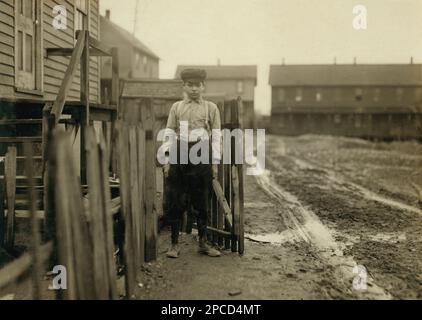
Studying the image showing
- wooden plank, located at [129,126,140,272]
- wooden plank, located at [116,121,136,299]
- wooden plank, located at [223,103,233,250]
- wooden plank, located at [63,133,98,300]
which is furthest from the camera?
wooden plank, located at [223,103,233,250]

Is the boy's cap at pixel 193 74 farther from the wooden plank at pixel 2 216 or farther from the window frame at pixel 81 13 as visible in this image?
the window frame at pixel 81 13

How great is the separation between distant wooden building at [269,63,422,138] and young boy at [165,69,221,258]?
145 ft

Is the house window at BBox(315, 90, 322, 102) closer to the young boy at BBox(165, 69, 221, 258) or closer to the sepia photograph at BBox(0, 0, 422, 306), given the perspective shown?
the sepia photograph at BBox(0, 0, 422, 306)

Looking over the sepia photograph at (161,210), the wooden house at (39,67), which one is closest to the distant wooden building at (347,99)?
the sepia photograph at (161,210)

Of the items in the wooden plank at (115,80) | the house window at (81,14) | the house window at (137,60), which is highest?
the house window at (137,60)

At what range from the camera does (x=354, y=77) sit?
5134cm

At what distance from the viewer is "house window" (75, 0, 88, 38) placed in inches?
427

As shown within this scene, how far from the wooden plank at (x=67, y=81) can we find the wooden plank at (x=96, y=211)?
2.48 metres

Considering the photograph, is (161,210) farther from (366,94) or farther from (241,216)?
(366,94)

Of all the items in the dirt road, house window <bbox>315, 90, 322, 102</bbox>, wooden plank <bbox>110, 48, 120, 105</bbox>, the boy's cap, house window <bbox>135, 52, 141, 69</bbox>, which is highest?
house window <bbox>135, 52, 141, 69</bbox>

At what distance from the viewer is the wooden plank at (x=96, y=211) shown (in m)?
3.04

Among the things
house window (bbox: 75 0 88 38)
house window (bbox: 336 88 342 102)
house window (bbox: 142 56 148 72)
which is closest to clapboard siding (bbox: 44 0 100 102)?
house window (bbox: 75 0 88 38)
